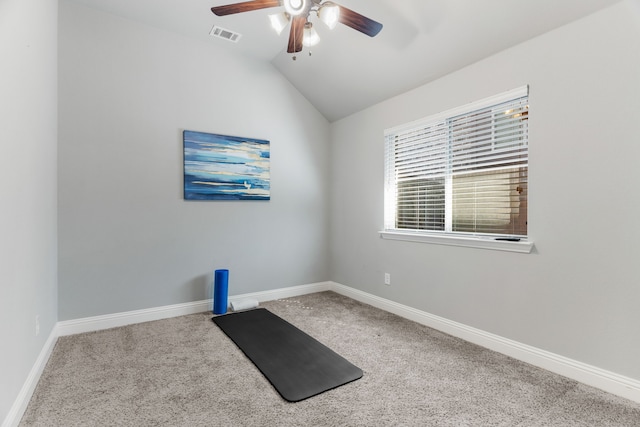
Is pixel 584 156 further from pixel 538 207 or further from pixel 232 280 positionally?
pixel 232 280

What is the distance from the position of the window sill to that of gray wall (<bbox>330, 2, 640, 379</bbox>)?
0.05m

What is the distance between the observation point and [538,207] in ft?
7.40

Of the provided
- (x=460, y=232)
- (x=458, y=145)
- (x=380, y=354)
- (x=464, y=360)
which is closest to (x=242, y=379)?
(x=380, y=354)

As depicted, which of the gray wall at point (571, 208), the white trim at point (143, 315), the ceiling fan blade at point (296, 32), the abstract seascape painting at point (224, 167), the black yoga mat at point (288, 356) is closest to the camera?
the gray wall at point (571, 208)

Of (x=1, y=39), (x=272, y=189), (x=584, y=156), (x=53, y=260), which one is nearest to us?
(x=1, y=39)

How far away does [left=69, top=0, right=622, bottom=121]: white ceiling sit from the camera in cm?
220

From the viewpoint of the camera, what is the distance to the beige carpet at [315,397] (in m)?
1.69

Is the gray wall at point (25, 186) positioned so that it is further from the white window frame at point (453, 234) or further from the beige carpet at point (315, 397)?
the white window frame at point (453, 234)

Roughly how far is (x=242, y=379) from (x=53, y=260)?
1.95 metres

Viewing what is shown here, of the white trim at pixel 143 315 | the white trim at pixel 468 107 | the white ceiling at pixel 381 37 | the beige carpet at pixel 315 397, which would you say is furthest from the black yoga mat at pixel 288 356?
the white ceiling at pixel 381 37

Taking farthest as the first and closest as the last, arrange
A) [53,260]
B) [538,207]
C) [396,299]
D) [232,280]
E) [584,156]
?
[232,280]
[396,299]
[53,260]
[538,207]
[584,156]

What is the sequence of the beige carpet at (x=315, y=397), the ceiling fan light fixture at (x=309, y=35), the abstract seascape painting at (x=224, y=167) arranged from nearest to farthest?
the beige carpet at (x=315, y=397) → the ceiling fan light fixture at (x=309, y=35) → the abstract seascape painting at (x=224, y=167)

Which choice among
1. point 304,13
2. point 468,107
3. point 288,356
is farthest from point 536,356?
point 304,13

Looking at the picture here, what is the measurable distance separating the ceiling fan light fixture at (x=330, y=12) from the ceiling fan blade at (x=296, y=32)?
14cm
